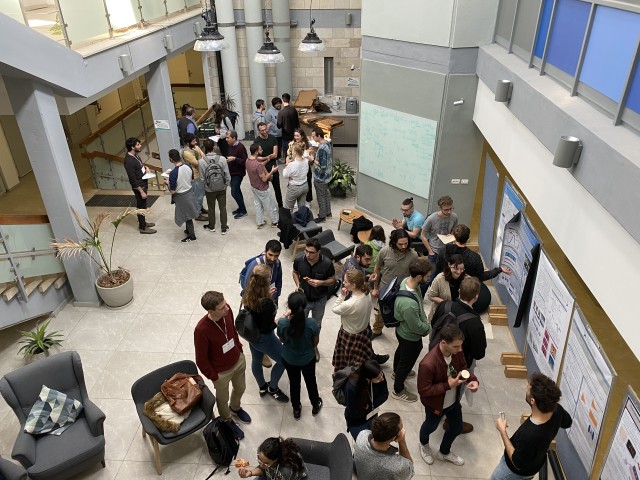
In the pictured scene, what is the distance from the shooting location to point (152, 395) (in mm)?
4766

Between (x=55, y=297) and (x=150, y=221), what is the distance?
2.88 meters

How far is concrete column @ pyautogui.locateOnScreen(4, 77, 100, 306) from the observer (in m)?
5.76

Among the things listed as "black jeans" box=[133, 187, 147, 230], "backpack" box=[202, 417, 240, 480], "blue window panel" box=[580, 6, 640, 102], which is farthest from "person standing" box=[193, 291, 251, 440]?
"black jeans" box=[133, 187, 147, 230]

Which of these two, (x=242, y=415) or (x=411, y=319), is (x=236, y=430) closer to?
(x=242, y=415)

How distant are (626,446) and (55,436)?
485cm

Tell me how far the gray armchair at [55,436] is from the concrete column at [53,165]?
2373mm

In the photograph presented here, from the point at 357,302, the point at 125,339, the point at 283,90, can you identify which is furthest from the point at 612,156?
the point at 283,90

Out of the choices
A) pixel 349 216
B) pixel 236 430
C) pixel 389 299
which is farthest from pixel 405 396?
pixel 349 216

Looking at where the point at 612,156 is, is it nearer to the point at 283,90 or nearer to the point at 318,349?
the point at 318,349

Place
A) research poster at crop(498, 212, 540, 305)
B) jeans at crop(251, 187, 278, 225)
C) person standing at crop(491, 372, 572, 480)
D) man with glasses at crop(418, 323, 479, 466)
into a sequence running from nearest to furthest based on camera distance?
person standing at crop(491, 372, 572, 480) → man with glasses at crop(418, 323, 479, 466) → research poster at crop(498, 212, 540, 305) → jeans at crop(251, 187, 278, 225)

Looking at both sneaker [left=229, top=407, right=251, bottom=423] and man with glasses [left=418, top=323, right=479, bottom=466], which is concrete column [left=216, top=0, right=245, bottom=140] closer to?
sneaker [left=229, top=407, right=251, bottom=423]

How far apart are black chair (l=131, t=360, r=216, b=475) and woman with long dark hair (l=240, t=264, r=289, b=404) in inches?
26.4

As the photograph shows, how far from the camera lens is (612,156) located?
2898 mm

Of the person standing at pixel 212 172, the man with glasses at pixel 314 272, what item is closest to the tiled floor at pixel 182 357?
the person standing at pixel 212 172
